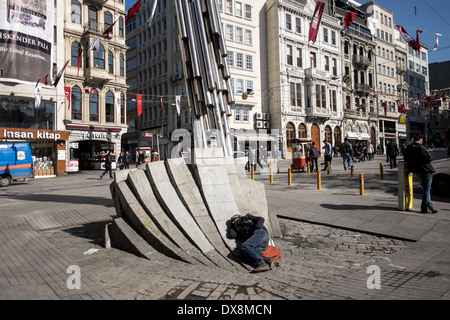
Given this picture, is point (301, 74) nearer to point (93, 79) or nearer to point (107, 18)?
point (107, 18)

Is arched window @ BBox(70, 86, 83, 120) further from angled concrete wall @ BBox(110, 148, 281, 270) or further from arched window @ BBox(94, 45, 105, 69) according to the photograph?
angled concrete wall @ BBox(110, 148, 281, 270)

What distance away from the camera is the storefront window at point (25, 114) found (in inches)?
1032

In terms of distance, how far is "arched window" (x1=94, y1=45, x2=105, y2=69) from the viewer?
32.7 m

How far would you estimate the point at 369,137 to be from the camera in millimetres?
54031

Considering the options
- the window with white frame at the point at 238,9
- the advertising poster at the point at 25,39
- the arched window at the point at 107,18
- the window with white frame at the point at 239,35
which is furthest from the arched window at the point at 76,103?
the window with white frame at the point at 238,9

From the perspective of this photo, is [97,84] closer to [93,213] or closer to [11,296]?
[93,213]

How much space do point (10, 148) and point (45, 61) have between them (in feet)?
31.3

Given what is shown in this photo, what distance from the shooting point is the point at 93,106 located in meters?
33.0

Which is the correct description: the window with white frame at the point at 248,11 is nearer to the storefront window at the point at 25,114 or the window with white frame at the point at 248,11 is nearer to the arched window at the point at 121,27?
the arched window at the point at 121,27

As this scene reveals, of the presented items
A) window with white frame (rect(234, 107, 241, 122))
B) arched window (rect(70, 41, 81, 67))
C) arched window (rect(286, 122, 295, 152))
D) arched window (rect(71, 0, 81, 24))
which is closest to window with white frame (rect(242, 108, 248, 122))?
window with white frame (rect(234, 107, 241, 122))

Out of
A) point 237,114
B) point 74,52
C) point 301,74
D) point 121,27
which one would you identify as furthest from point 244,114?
point 74,52

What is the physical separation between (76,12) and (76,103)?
9.41 meters

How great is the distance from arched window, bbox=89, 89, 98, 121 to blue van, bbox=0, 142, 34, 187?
1268cm
